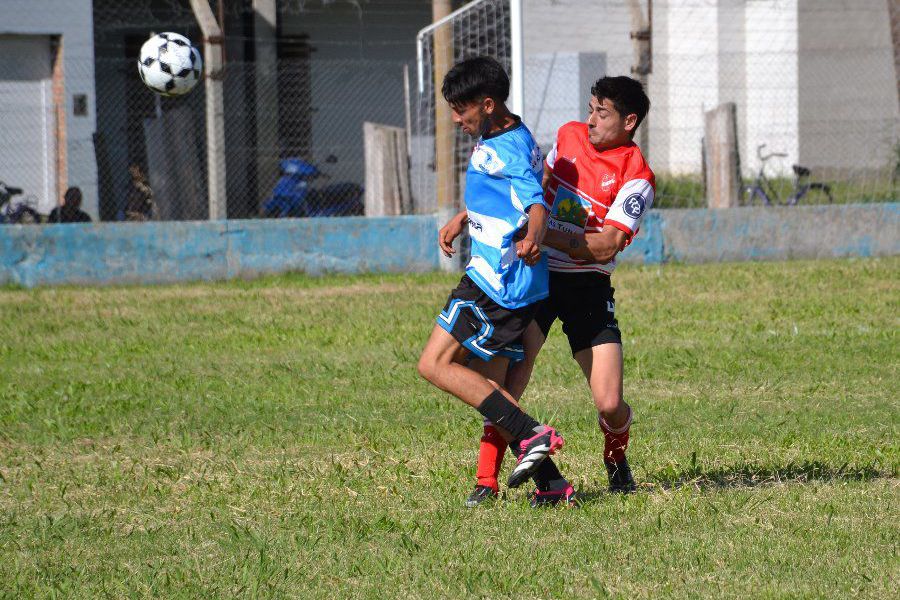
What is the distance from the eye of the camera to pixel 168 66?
10.7m

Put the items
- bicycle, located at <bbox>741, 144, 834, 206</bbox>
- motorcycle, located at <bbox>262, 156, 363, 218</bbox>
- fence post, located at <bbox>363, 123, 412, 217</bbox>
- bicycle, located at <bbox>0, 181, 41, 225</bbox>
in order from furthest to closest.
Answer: bicycle, located at <bbox>741, 144, 834, 206</bbox>
fence post, located at <bbox>363, 123, 412, 217</bbox>
motorcycle, located at <bbox>262, 156, 363, 218</bbox>
bicycle, located at <bbox>0, 181, 41, 225</bbox>

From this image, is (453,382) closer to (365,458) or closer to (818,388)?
(365,458)

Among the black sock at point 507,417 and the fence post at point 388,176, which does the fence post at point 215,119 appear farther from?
the black sock at point 507,417

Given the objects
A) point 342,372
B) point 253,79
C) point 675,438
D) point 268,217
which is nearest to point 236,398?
point 342,372

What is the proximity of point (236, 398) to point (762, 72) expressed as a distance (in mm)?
11673

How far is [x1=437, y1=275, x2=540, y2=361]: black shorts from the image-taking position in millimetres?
4914

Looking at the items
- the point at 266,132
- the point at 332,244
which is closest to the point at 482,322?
the point at 332,244

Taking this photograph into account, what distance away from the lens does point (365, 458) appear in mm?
6016

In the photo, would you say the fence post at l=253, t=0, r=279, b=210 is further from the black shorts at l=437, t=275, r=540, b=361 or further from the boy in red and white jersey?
the black shorts at l=437, t=275, r=540, b=361

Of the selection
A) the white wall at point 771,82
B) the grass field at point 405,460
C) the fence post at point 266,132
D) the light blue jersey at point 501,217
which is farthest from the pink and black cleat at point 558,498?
the white wall at point 771,82

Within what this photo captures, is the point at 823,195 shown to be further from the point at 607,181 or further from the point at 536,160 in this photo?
the point at 536,160

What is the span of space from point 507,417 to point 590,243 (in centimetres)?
72

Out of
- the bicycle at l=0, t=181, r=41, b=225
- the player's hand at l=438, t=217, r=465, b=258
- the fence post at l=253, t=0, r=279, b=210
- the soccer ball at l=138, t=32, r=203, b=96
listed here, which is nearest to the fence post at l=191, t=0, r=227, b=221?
the fence post at l=253, t=0, r=279, b=210

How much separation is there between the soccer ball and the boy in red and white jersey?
6.14 metres
